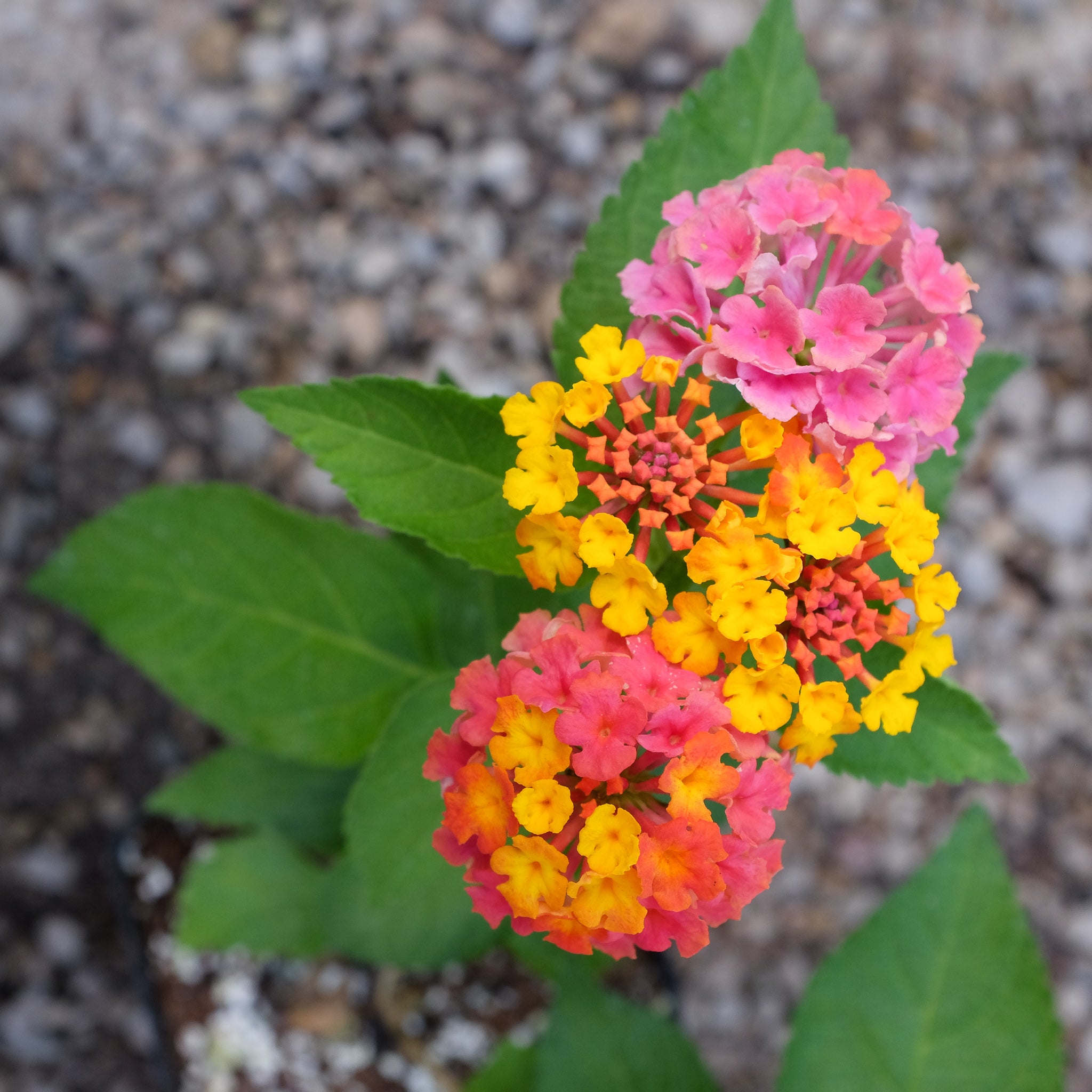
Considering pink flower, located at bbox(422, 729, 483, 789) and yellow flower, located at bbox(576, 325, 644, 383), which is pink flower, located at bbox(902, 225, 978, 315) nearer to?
yellow flower, located at bbox(576, 325, 644, 383)

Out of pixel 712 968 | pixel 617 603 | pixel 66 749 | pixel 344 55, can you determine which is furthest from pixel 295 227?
pixel 712 968

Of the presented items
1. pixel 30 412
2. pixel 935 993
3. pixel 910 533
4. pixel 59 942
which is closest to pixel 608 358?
pixel 910 533

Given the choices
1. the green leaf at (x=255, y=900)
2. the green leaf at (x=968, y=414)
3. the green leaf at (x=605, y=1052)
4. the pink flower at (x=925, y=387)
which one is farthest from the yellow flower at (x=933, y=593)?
the green leaf at (x=255, y=900)

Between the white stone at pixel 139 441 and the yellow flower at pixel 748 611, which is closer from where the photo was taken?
the yellow flower at pixel 748 611

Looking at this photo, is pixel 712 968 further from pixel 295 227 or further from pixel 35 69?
pixel 35 69

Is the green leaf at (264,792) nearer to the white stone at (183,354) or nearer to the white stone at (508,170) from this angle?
the white stone at (183,354)

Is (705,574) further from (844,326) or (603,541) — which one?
(844,326)

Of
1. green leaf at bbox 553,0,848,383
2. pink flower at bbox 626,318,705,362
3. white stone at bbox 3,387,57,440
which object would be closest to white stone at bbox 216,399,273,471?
white stone at bbox 3,387,57,440
